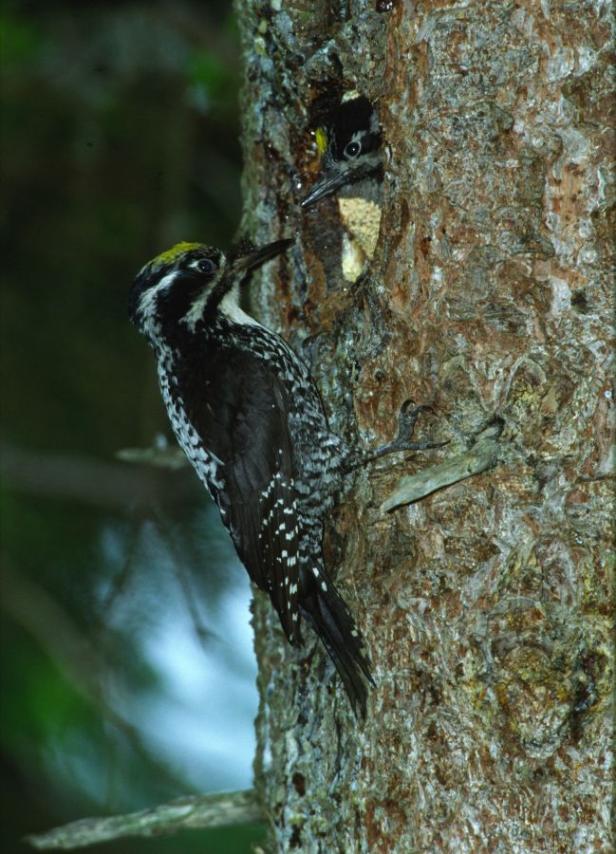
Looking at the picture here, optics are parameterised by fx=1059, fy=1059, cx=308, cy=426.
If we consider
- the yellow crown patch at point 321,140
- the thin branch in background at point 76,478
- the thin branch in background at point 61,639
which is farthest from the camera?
the thin branch in background at point 76,478

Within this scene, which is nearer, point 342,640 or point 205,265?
point 342,640

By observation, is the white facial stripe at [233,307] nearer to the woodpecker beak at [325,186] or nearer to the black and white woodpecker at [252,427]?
the black and white woodpecker at [252,427]

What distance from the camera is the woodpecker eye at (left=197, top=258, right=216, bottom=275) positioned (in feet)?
10.8

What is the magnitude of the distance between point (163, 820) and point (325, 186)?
1.71 m

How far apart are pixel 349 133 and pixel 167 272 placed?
0.80 m

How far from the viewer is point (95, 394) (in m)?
4.27

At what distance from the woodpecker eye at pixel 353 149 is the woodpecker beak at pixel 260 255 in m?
0.29

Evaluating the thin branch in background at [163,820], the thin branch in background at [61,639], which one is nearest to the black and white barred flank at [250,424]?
the thin branch in background at [163,820]

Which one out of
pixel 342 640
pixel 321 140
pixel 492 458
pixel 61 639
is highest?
pixel 321 140

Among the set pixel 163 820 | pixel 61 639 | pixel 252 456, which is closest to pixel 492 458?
pixel 252 456

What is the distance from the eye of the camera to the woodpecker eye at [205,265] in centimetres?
331

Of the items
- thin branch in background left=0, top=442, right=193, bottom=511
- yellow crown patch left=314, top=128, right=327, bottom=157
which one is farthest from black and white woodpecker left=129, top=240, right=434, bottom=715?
thin branch in background left=0, top=442, right=193, bottom=511

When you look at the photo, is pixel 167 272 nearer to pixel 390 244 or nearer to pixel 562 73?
pixel 390 244

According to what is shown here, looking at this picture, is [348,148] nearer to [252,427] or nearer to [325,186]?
[325,186]
